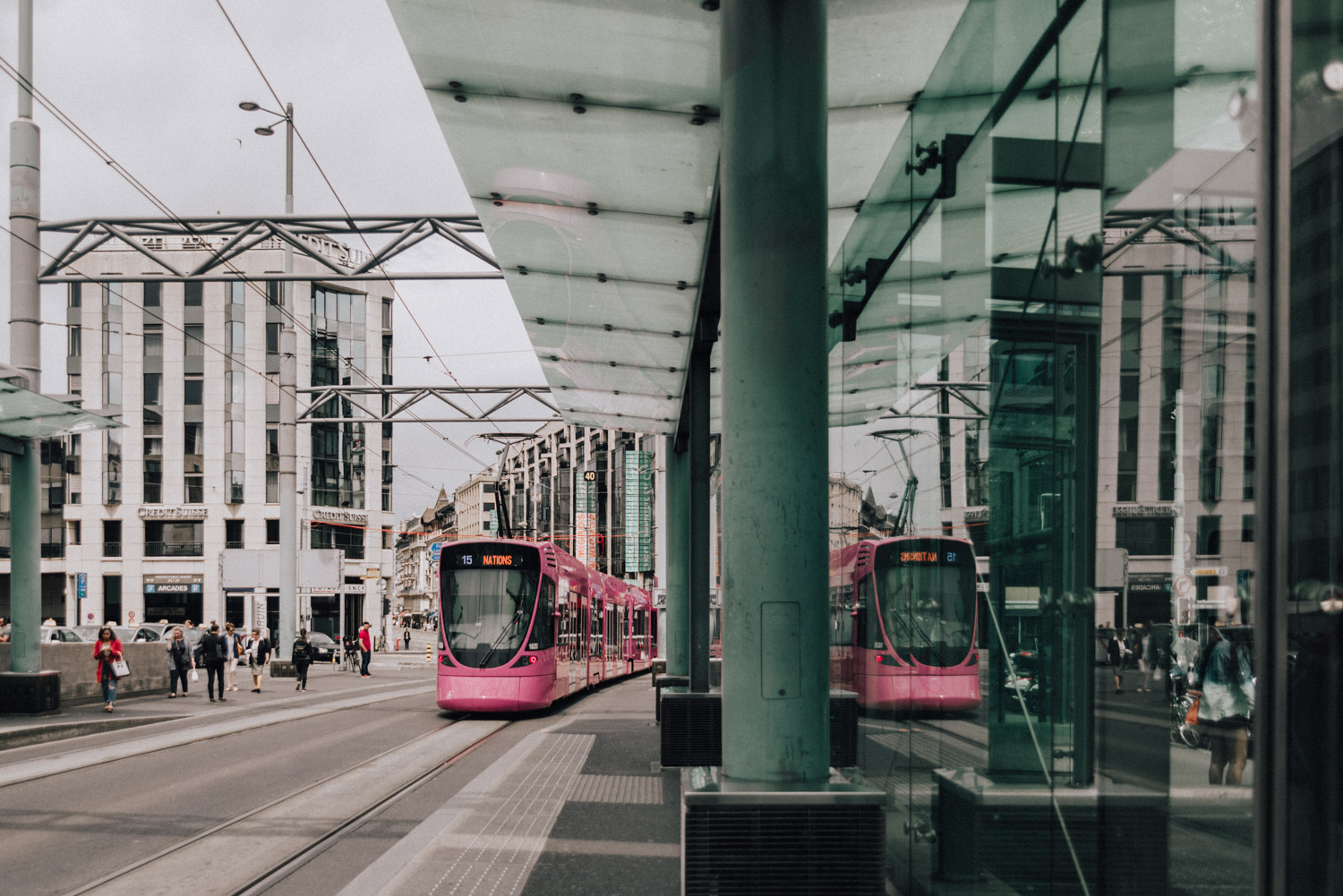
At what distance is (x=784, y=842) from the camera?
4.77 m

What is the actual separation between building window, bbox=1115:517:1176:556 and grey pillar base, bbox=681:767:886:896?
1840 mm

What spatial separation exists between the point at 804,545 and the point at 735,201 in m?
1.60

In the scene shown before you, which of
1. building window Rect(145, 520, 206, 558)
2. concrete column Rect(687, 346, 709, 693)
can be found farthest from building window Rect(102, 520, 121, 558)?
concrete column Rect(687, 346, 709, 693)

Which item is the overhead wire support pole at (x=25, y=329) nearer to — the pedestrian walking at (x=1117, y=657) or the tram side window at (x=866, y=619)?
the tram side window at (x=866, y=619)

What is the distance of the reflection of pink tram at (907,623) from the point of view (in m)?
5.22

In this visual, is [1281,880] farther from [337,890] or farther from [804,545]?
[337,890]

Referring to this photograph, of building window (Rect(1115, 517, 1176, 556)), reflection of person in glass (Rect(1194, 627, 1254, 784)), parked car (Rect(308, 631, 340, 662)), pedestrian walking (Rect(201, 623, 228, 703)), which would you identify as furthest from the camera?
parked car (Rect(308, 631, 340, 662))

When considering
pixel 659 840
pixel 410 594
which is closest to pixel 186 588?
pixel 659 840

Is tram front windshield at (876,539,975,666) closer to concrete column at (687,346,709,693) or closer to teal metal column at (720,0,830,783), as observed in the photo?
teal metal column at (720,0,830,783)

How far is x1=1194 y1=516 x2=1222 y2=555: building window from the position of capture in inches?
108

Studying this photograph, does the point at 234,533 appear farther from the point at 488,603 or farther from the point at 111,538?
the point at 488,603

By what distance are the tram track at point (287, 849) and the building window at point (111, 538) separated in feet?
181

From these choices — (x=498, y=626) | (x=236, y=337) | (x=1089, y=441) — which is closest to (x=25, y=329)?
(x=498, y=626)

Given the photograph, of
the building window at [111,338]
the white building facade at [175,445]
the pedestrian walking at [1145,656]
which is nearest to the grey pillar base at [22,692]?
the pedestrian walking at [1145,656]
